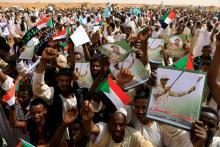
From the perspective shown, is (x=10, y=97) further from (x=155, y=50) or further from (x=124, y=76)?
(x=155, y=50)

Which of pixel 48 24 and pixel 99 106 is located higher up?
pixel 48 24

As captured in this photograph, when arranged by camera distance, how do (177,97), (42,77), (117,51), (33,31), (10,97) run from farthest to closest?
(33,31) < (117,51) < (42,77) < (10,97) < (177,97)

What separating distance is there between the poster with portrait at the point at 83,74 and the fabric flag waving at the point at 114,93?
0.64 m

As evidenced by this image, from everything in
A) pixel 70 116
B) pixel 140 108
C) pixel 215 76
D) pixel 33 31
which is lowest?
pixel 140 108

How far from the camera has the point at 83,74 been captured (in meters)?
4.70

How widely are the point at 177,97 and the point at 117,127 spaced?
2.11 feet

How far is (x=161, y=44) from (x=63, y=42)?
2.23m

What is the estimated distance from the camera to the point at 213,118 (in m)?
3.02

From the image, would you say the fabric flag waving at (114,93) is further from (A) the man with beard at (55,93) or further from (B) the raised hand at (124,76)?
(A) the man with beard at (55,93)

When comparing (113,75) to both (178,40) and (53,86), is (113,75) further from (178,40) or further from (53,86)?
(178,40)

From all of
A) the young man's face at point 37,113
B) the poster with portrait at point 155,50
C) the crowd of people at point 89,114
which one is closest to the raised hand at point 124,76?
the crowd of people at point 89,114

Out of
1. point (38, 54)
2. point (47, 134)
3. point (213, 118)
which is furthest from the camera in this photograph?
point (38, 54)

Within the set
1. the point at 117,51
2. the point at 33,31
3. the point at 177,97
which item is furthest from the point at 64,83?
the point at 33,31

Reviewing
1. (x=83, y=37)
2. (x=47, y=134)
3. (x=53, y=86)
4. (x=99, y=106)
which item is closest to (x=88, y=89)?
(x=53, y=86)
